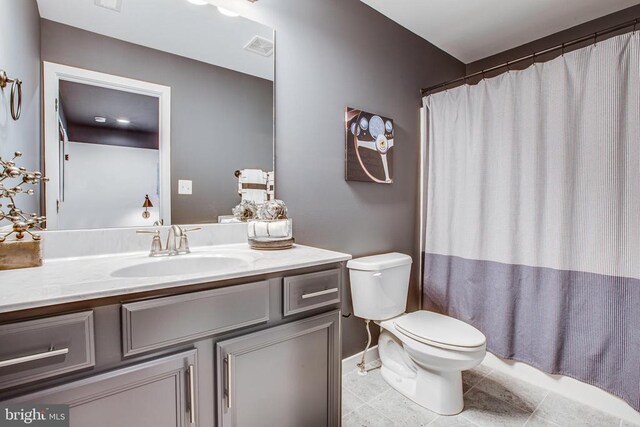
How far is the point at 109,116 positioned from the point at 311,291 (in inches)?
40.9

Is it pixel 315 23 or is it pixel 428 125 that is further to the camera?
pixel 428 125

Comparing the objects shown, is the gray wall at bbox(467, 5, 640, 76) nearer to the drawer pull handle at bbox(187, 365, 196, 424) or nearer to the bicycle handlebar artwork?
the bicycle handlebar artwork

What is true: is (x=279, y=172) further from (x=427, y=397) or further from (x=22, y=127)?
(x=427, y=397)

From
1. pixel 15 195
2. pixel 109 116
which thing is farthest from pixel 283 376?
pixel 109 116

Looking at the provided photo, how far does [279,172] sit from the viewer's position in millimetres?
1604

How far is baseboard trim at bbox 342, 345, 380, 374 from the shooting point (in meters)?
1.92

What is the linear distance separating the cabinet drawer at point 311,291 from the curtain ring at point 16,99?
104 cm

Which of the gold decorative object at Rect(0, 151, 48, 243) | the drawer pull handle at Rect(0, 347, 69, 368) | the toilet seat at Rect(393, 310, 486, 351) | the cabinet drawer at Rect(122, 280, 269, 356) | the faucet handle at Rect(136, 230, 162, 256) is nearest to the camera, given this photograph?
the drawer pull handle at Rect(0, 347, 69, 368)

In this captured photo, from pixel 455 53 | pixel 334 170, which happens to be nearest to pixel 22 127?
pixel 334 170

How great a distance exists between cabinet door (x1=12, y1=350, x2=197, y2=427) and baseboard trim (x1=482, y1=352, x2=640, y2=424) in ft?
6.37

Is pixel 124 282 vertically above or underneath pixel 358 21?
underneath

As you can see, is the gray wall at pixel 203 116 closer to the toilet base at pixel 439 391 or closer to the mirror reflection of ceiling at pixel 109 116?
the mirror reflection of ceiling at pixel 109 116

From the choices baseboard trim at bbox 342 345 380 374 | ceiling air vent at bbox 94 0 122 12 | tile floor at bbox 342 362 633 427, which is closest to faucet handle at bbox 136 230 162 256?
ceiling air vent at bbox 94 0 122 12

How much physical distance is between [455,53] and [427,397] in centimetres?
259
